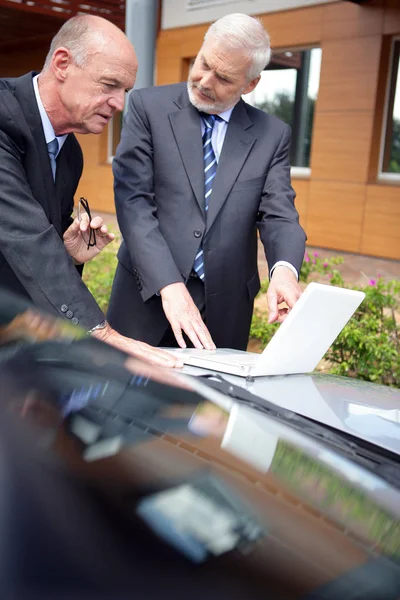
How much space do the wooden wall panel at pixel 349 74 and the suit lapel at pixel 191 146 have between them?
663 centimetres

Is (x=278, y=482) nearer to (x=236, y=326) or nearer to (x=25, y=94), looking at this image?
(x=25, y=94)

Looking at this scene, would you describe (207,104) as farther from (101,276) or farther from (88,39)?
(101,276)

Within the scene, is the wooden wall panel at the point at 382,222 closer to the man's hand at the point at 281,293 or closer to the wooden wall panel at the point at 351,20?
the wooden wall panel at the point at 351,20

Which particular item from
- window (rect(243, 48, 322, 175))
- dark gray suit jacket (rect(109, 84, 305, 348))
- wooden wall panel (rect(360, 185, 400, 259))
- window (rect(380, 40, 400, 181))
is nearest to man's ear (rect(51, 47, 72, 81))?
dark gray suit jacket (rect(109, 84, 305, 348))

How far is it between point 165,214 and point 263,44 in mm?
718

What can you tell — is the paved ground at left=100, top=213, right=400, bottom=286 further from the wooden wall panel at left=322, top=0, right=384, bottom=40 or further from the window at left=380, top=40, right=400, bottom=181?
the wooden wall panel at left=322, top=0, right=384, bottom=40

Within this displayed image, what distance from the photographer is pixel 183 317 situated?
2.01m

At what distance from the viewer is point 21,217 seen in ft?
5.88

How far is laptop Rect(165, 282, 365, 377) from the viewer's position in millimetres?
1567

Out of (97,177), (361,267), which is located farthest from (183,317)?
(97,177)

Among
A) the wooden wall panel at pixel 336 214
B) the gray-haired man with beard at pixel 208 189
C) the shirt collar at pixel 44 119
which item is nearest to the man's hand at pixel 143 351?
the gray-haired man with beard at pixel 208 189

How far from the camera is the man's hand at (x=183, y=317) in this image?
1966 mm

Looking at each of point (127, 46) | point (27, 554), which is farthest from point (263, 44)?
point (27, 554)

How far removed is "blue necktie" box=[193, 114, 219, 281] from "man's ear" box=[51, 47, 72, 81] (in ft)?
2.37
